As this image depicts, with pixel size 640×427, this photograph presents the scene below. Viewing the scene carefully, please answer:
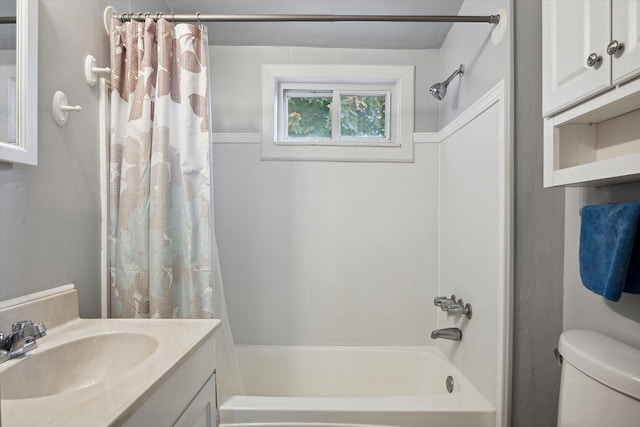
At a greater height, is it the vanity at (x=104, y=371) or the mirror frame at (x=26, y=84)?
the mirror frame at (x=26, y=84)

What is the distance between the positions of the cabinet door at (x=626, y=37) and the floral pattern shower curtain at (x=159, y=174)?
1301mm

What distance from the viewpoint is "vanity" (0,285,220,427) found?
2.06 ft

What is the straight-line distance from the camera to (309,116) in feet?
7.65

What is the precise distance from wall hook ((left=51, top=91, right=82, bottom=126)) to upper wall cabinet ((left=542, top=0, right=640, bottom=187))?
1501 mm

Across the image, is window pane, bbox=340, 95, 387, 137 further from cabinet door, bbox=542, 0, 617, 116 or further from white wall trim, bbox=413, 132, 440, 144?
cabinet door, bbox=542, 0, 617, 116

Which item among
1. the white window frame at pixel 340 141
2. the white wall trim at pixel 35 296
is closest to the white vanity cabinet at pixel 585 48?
the white window frame at pixel 340 141

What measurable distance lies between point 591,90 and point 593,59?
0.07 m

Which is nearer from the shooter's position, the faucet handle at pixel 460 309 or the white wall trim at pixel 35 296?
the white wall trim at pixel 35 296

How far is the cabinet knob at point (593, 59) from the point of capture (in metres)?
0.85

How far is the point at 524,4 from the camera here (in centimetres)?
135

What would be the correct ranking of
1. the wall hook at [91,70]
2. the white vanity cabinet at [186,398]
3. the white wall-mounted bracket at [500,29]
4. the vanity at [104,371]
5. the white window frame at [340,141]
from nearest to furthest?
the vanity at [104,371], the white vanity cabinet at [186,398], the wall hook at [91,70], the white wall-mounted bracket at [500,29], the white window frame at [340,141]

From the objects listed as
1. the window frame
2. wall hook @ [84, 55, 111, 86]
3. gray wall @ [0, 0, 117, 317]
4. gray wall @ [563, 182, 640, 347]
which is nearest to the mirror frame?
gray wall @ [0, 0, 117, 317]

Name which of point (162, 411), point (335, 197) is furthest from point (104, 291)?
point (335, 197)

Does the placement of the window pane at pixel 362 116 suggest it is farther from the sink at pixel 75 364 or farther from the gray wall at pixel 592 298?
the sink at pixel 75 364
